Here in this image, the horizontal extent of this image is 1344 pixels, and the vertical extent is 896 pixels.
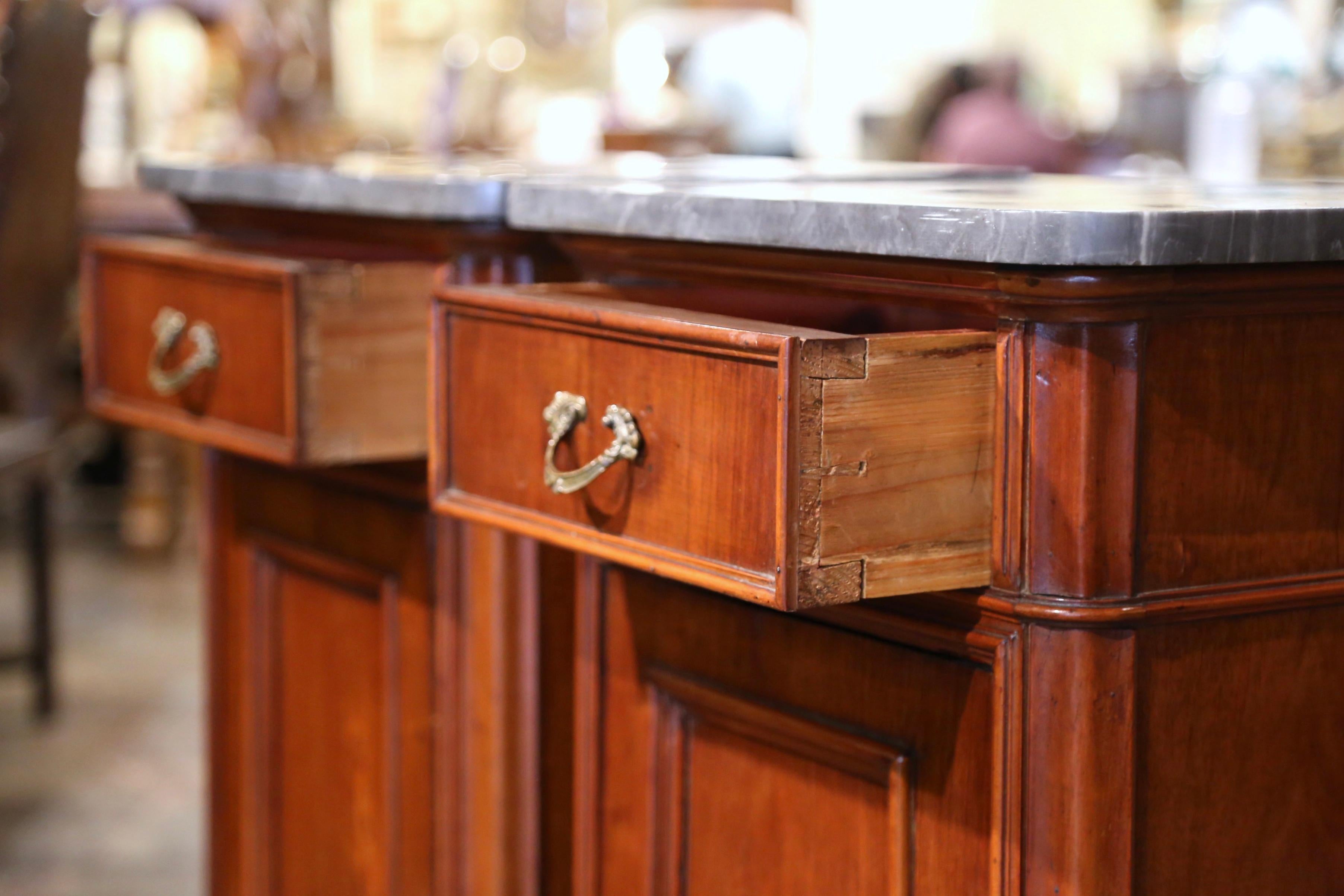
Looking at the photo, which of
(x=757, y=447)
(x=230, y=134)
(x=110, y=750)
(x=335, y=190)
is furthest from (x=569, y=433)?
(x=230, y=134)

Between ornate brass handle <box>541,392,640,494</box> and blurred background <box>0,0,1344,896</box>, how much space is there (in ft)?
1.62

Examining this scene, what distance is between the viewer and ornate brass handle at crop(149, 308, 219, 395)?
1.09 m

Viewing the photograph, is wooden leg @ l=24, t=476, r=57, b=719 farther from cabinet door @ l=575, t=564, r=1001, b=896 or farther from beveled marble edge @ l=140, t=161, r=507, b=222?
cabinet door @ l=575, t=564, r=1001, b=896

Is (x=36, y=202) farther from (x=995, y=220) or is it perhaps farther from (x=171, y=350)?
(x=995, y=220)

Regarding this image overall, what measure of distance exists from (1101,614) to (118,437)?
3858 millimetres

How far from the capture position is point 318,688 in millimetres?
1265

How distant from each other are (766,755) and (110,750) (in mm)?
1801

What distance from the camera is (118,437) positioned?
13.7 feet

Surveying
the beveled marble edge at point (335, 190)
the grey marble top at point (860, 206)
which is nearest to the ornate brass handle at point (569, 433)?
the grey marble top at point (860, 206)

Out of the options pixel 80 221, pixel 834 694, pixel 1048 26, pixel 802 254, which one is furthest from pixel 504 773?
pixel 1048 26

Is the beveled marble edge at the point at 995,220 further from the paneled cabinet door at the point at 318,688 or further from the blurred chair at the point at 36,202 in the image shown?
the blurred chair at the point at 36,202

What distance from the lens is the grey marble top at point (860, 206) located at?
2.16ft

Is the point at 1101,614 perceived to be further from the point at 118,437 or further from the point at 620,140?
the point at 118,437

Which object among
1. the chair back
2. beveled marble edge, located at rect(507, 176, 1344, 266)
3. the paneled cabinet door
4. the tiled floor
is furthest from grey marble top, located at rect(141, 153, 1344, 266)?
the tiled floor
